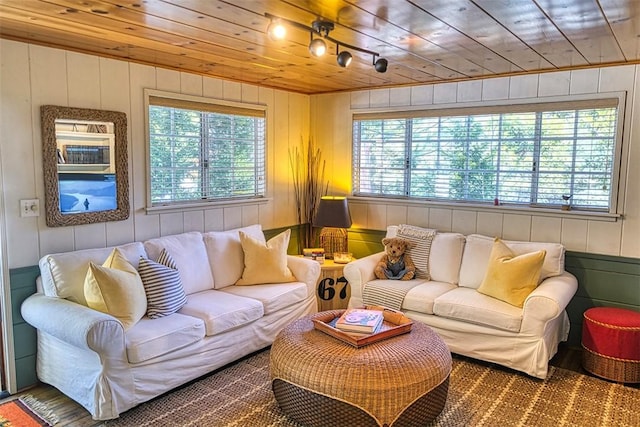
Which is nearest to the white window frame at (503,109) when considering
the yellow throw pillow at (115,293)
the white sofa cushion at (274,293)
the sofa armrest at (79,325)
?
the white sofa cushion at (274,293)

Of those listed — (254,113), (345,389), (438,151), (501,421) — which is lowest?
(501,421)

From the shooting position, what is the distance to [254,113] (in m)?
4.69

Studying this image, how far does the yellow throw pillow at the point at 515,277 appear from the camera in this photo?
3.51 meters

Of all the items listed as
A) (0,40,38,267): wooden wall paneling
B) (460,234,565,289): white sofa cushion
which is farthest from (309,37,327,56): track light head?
(460,234,565,289): white sofa cushion

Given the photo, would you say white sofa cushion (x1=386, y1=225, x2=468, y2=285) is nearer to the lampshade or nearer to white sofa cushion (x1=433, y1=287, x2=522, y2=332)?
white sofa cushion (x1=433, y1=287, x2=522, y2=332)

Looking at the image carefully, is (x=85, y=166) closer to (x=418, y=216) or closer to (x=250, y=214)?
(x=250, y=214)

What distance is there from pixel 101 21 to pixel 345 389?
2.33 m

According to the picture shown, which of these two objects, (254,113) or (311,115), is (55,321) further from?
(311,115)

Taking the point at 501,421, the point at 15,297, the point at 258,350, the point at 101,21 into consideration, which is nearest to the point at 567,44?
the point at 501,421

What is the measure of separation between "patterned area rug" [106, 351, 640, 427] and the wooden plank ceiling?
6.99 feet

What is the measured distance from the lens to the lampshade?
15.4 ft

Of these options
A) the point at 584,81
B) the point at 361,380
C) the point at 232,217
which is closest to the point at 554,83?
the point at 584,81

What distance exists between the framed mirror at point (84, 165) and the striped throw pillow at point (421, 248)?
244cm

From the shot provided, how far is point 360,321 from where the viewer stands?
295cm
